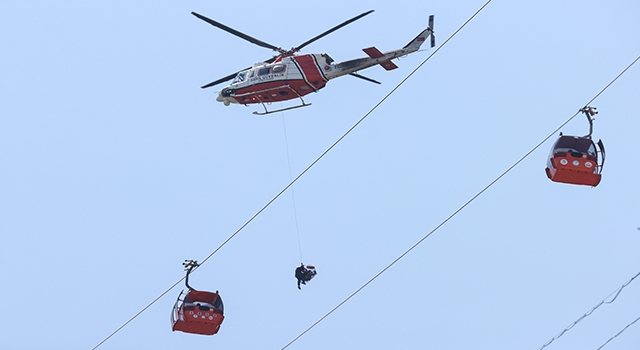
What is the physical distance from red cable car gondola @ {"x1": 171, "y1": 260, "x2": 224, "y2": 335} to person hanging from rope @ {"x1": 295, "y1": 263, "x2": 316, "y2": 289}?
2.18m

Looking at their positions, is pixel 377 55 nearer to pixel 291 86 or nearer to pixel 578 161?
pixel 291 86

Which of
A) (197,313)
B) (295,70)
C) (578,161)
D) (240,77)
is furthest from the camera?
(240,77)

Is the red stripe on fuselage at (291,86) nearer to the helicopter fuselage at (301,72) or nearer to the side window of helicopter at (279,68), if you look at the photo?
the helicopter fuselage at (301,72)

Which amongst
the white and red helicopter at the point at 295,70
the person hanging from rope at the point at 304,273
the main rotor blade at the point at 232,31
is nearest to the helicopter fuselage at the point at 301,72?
the white and red helicopter at the point at 295,70

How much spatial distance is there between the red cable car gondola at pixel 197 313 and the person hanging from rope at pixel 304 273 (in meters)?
2.18

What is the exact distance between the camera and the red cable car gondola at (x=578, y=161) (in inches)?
806

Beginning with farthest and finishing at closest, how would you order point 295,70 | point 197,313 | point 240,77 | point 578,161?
point 240,77
point 295,70
point 197,313
point 578,161

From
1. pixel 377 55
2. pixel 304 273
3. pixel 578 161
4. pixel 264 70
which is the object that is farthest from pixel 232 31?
pixel 578 161

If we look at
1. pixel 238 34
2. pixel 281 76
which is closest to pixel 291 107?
pixel 281 76

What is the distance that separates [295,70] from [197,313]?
23.9 feet

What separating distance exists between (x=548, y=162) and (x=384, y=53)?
607 cm

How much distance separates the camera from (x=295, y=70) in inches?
1011

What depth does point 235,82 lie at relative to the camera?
90.1 ft

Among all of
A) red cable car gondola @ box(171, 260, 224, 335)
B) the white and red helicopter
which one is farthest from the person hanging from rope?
the white and red helicopter
